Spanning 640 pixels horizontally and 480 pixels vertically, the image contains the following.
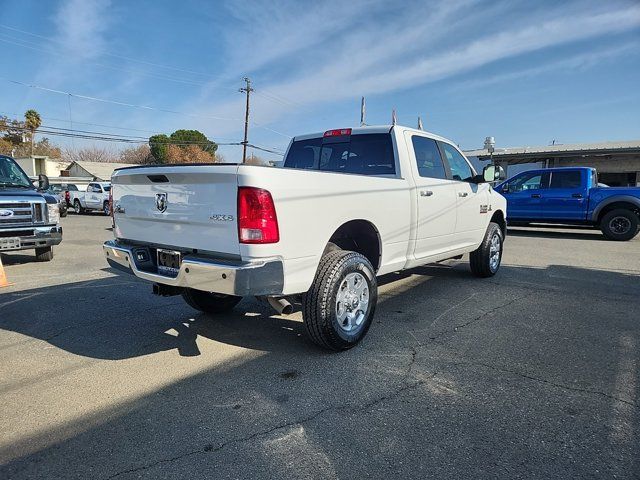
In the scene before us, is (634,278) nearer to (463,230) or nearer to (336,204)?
(463,230)

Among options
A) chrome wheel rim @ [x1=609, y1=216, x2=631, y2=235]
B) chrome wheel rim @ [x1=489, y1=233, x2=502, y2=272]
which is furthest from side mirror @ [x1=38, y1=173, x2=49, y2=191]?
chrome wheel rim @ [x1=609, y1=216, x2=631, y2=235]

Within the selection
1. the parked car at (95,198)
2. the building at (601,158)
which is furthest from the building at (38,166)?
the building at (601,158)

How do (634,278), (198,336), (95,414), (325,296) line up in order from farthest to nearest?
(634,278) < (198,336) < (325,296) < (95,414)

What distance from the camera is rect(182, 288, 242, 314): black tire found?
465cm

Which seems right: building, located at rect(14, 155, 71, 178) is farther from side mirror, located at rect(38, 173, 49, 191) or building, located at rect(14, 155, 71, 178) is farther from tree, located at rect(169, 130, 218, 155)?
side mirror, located at rect(38, 173, 49, 191)

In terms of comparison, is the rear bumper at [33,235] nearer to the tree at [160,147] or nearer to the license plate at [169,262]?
the license plate at [169,262]

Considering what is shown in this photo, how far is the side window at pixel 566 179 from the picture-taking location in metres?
12.4

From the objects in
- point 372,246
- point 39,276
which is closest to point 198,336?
point 372,246

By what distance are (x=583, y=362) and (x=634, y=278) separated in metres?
4.38

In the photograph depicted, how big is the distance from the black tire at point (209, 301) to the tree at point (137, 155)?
70056mm

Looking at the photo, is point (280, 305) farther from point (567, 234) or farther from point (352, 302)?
point (567, 234)

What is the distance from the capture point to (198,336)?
4.23 metres

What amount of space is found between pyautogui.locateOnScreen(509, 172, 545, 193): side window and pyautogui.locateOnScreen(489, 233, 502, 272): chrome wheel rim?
7.30 metres

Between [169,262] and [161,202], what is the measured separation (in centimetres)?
50
